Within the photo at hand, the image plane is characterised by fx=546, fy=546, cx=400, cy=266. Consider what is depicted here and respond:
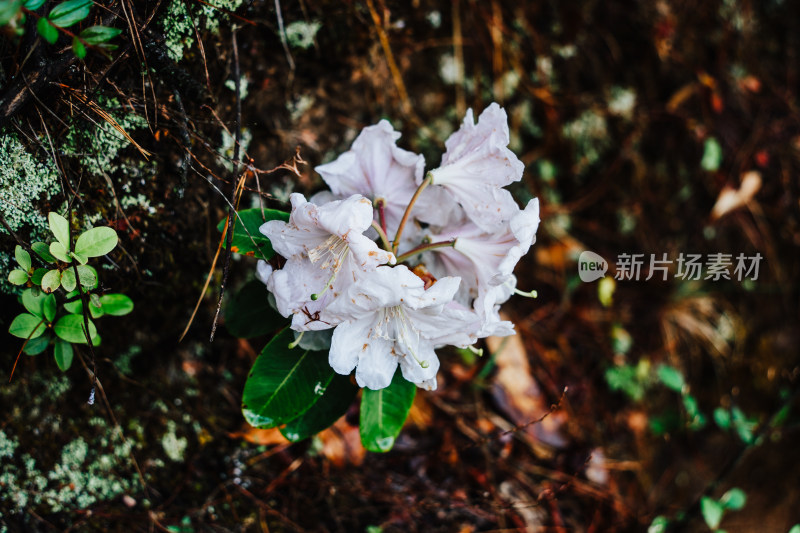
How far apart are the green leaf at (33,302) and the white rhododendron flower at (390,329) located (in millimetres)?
631

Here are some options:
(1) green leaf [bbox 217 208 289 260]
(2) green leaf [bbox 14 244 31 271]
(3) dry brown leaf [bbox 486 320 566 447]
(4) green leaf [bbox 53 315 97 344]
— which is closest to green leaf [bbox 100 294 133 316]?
(4) green leaf [bbox 53 315 97 344]

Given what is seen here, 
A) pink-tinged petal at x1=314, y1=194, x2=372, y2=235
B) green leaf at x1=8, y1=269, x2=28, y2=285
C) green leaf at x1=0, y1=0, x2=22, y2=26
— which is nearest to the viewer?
green leaf at x1=0, y1=0, x2=22, y2=26

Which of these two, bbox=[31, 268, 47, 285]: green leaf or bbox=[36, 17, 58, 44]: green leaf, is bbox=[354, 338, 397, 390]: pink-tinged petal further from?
bbox=[36, 17, 58, 44]: green leaf

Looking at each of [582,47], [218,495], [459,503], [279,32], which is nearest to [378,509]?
[459,503]

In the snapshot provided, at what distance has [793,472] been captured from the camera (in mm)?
2500

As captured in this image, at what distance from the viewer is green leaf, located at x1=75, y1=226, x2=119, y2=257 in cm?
109

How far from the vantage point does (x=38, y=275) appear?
3.63 feet

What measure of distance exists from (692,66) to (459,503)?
2.01m

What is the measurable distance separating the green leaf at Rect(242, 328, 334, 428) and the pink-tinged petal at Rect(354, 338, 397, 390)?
0.63 ft

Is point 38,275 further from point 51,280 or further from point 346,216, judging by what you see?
point 346,216

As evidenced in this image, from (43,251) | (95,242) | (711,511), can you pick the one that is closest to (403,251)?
(95,242)

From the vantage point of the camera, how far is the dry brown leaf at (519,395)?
1952mm

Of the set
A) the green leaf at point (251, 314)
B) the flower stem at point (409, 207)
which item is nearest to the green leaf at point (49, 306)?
the green leaf at point (251, 314)

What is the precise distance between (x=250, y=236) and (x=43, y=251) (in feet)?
1.35
